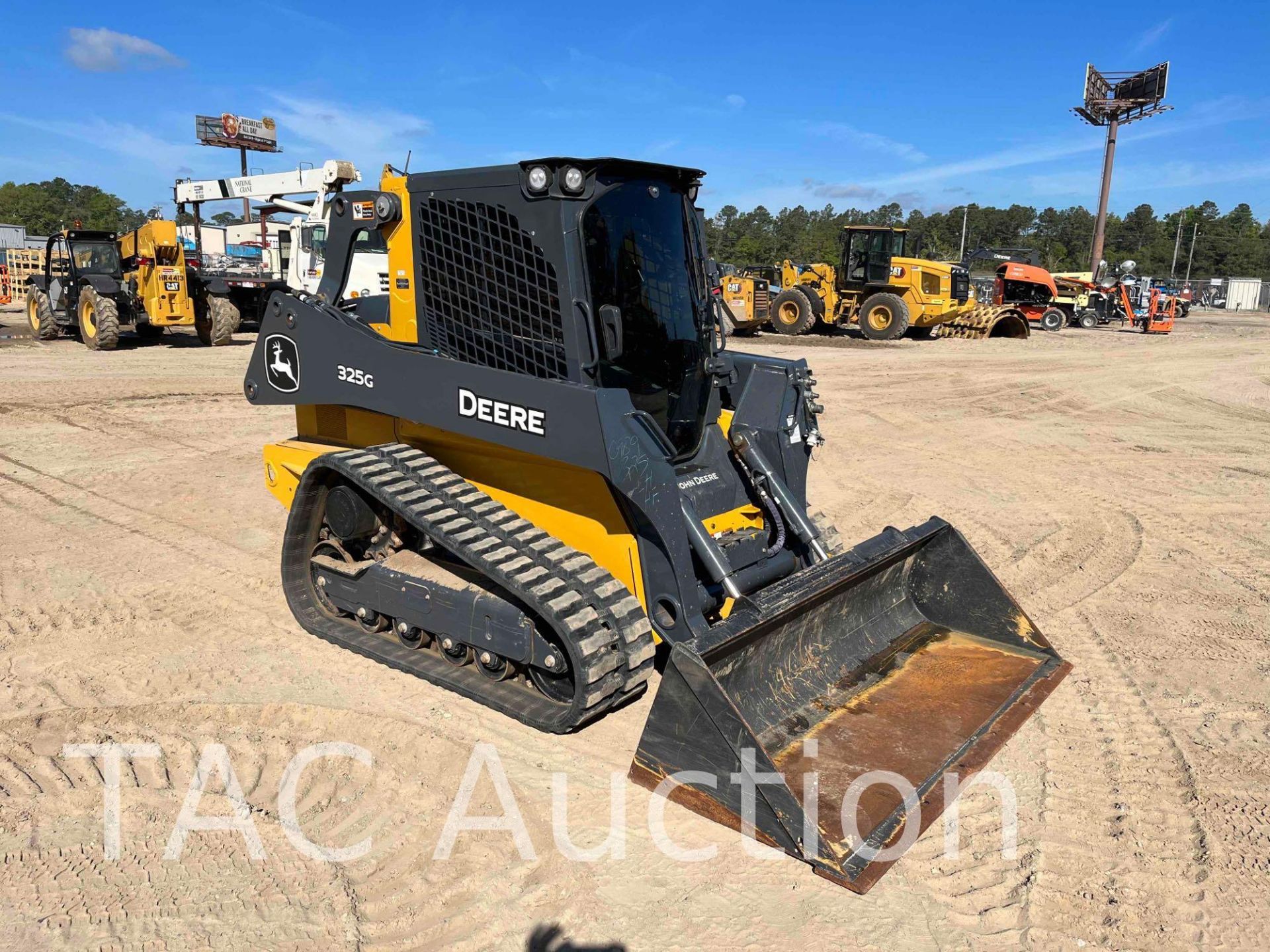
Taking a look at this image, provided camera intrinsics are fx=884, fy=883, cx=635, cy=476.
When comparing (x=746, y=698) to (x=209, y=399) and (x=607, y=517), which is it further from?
(x=209, y=399)

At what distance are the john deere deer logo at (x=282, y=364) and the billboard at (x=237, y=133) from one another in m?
68.0

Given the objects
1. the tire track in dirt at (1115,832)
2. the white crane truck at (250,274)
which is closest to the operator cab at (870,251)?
the white crane truck at (250,274)

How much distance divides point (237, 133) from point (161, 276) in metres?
55.3

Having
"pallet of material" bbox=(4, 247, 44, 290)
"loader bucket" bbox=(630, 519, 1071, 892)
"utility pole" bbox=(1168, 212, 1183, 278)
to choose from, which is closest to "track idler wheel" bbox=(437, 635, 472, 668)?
"loader bucket" bbox=(630, 519, 1071, 892)

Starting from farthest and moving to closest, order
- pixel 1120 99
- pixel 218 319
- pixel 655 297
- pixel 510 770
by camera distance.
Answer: pixel 1120 99
pixel 218 319
pixel 655 297
pixel 510 770

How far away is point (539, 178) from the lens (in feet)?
12.4

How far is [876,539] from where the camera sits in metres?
4.48

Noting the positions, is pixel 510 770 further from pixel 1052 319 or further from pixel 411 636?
pixel 1052 319

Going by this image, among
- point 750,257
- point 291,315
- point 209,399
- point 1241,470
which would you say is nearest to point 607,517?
point 291,315

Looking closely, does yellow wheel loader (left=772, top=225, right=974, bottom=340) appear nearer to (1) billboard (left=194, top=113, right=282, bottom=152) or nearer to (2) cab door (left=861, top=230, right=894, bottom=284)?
(2) cab door (left=861, top=230, right=894, bottom=284)

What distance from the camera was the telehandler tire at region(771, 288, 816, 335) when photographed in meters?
22.6

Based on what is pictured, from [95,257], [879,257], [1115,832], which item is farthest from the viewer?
[879,257]

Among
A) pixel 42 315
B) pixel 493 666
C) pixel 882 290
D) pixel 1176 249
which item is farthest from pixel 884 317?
pixel 1176 249

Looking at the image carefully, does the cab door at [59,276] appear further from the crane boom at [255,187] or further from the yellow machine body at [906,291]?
the yellow machine body at [906,291]
